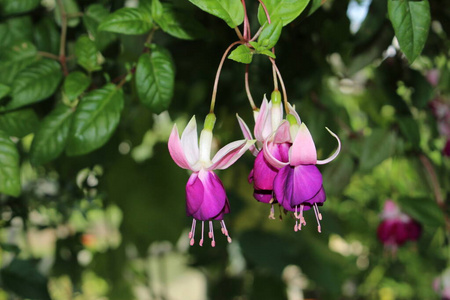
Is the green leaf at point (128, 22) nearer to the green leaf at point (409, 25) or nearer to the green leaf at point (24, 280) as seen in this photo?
the green leaf at point (409, 25)

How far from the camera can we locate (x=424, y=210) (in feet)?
2.70

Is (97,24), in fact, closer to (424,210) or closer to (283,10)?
(283,10)

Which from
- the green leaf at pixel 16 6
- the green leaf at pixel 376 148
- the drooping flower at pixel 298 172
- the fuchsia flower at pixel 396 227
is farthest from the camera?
the fuchsia flower at pixel 396 227

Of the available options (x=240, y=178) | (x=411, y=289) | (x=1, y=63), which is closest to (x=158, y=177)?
(x=240, y=178)

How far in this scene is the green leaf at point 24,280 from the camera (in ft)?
2.90

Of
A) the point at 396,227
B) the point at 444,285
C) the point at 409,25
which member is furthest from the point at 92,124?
the point at 444,285

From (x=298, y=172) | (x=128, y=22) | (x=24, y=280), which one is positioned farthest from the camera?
(x=24, y=280)

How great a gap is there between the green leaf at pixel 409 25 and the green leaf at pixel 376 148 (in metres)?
0.42

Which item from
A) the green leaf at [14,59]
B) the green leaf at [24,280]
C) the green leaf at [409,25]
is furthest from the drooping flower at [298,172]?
the green leaf at [24,280]

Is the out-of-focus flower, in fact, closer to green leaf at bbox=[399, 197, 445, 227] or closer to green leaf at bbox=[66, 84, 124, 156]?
green leaf at bbox=[399, 197, 445, 227]

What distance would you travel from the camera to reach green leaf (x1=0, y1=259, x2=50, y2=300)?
2.90 feet

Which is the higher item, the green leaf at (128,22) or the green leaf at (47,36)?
the green leaf at (128,22)

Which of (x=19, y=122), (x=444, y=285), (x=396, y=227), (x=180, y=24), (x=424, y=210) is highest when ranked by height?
(x=180, y=24)

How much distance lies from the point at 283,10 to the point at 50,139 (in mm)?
260
